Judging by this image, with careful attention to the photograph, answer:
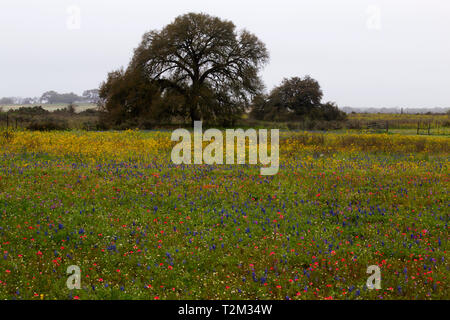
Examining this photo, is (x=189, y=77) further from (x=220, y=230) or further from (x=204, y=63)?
(x=220, y=230)

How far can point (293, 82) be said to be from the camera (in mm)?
60562

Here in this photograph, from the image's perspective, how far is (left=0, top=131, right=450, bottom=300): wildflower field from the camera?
6.02 m

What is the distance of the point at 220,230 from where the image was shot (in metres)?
8.30

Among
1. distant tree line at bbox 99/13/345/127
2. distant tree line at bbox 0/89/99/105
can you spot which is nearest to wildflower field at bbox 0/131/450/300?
distant tree line at bbox 99/13/345/127

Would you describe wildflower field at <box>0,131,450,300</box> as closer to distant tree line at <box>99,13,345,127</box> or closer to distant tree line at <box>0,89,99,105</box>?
distant tree line at <box>99,13,345,127</box>

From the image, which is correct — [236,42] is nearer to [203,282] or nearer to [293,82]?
[293,82]

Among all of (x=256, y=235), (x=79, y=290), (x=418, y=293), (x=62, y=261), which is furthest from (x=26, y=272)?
(x=418, y=293)

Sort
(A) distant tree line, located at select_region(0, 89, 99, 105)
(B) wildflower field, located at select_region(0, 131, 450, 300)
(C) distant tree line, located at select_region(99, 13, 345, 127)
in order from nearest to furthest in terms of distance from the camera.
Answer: (B) wildflower field, located at select_region(0, 131, 450, 300), (C) distant tree line, located at select_region(99, 13, 345, 127), (A) distant tree line, located at select_region(0, 89, 99, 105)

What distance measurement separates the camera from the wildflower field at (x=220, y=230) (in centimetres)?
602

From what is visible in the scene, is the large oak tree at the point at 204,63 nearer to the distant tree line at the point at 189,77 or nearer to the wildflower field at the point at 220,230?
the distant tree line at the point at 189,77

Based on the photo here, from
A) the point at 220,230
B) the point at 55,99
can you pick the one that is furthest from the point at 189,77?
the point at 55,99

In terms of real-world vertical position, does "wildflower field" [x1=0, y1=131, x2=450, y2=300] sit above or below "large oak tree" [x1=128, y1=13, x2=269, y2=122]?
below
